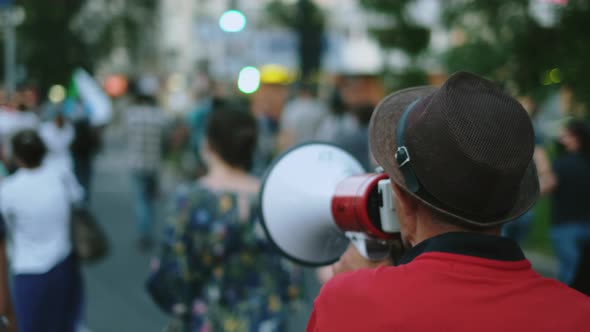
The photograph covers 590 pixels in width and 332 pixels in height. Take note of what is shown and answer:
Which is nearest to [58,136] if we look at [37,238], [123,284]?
[123,284]

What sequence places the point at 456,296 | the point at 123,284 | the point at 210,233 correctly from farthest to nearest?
the point at 123,284, the point at 210,233, the point at 456,296

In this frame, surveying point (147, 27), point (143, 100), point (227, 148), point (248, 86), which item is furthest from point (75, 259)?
point (147, 27)

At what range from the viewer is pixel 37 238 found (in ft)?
14.6

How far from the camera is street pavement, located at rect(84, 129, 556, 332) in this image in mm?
6129

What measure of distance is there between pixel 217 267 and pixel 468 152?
1.98m

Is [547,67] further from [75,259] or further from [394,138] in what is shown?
[394,138]

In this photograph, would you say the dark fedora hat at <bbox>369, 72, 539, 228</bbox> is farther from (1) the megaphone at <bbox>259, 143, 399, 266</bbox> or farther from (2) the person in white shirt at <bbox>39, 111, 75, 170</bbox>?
(2) the person in white shirt at <bbox>39, 111, 75, 170</bbox>

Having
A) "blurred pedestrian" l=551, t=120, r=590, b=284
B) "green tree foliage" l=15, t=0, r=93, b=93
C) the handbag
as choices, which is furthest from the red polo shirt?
"green tree foliage" l=15, t=0, r=93, b=93

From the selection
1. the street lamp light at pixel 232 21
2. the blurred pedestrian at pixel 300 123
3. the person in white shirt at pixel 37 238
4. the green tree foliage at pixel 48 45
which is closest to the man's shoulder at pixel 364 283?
the person in white shirt at pixel 37 238

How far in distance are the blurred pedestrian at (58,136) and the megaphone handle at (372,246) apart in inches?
295

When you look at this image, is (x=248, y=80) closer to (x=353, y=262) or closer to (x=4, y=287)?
(x=4, y=287)

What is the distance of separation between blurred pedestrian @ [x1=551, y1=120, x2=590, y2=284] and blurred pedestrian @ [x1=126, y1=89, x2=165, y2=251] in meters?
4.59

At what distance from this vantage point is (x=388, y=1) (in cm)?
1054

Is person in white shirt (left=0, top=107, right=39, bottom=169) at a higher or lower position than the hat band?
lower
